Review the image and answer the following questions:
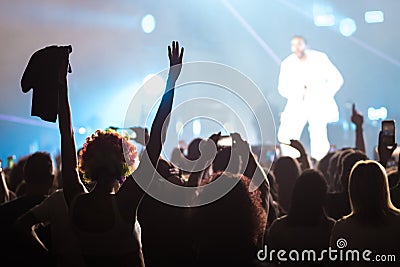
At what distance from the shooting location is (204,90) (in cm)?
560

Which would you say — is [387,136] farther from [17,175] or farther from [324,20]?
[324,20]

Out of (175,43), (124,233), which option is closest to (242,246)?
(124,233)

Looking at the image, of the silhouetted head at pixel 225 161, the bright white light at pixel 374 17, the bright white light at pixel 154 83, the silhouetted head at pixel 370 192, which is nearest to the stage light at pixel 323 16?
the bright white light at pixel 374 17

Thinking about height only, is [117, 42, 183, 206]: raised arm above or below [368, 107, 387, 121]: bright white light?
below

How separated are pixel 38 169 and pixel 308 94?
11.3ft

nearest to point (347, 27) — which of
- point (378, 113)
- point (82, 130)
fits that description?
point (378, 113)

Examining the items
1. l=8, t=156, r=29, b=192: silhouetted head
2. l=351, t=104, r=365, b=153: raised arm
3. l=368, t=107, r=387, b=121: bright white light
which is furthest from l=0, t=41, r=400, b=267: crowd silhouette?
l=368, t=107, r=387, b=121: bright white light

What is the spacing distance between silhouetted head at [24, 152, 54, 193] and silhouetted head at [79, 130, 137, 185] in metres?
0.60

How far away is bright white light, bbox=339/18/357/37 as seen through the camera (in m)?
5.52

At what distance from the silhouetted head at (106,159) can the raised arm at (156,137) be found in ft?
0.34

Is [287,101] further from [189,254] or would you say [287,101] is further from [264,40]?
[189,254]

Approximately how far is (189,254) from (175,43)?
26.4 inches

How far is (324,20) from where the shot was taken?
5.59m

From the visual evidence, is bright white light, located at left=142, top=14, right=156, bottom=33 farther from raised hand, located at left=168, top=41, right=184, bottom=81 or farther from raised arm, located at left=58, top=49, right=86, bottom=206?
raised hand, located at left=168, top=41, right=184, bottom=81
